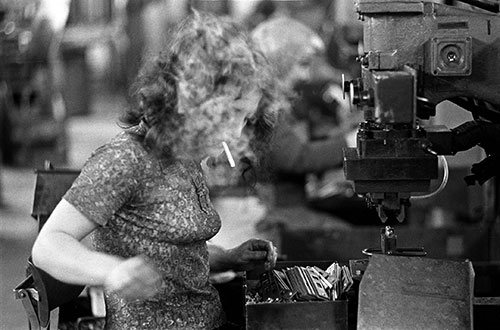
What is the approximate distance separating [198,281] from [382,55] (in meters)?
0.61

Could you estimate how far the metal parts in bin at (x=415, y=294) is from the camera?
1731 millimetres

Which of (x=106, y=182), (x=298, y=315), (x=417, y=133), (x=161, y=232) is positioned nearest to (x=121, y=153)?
(x=106, y=182)

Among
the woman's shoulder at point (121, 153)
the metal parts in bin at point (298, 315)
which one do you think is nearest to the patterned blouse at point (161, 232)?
the woman's shoulder at point (121, 153)

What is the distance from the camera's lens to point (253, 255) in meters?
2.19

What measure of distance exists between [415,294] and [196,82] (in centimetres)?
57

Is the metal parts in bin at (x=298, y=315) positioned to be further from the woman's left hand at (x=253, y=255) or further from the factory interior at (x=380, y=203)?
the woman's left hand at (x=253, y=255)

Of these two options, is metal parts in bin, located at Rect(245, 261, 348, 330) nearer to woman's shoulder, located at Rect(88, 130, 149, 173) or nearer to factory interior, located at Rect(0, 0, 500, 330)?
factory interior, located at Rect(0, 0, 500, 330)

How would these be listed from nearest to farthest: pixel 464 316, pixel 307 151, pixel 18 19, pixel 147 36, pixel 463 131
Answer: pixel 464 316 → pixel 463 131 → pixel 307 151 → pixel 18 19 → pixel 147 36

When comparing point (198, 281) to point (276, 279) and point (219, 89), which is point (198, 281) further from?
point (219, 89)

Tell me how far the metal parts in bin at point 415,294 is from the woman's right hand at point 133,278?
0.39 m

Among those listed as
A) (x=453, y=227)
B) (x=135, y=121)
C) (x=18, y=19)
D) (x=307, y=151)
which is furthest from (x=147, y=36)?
(x=135, y=121)

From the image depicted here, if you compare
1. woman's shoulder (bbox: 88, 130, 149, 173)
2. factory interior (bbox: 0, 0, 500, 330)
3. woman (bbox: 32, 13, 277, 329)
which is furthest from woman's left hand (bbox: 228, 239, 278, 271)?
woman's shoulder (bbox: 88, 130, 149, 173)

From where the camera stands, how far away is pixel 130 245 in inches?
77.2

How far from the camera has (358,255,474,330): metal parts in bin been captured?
1731 millimetres
